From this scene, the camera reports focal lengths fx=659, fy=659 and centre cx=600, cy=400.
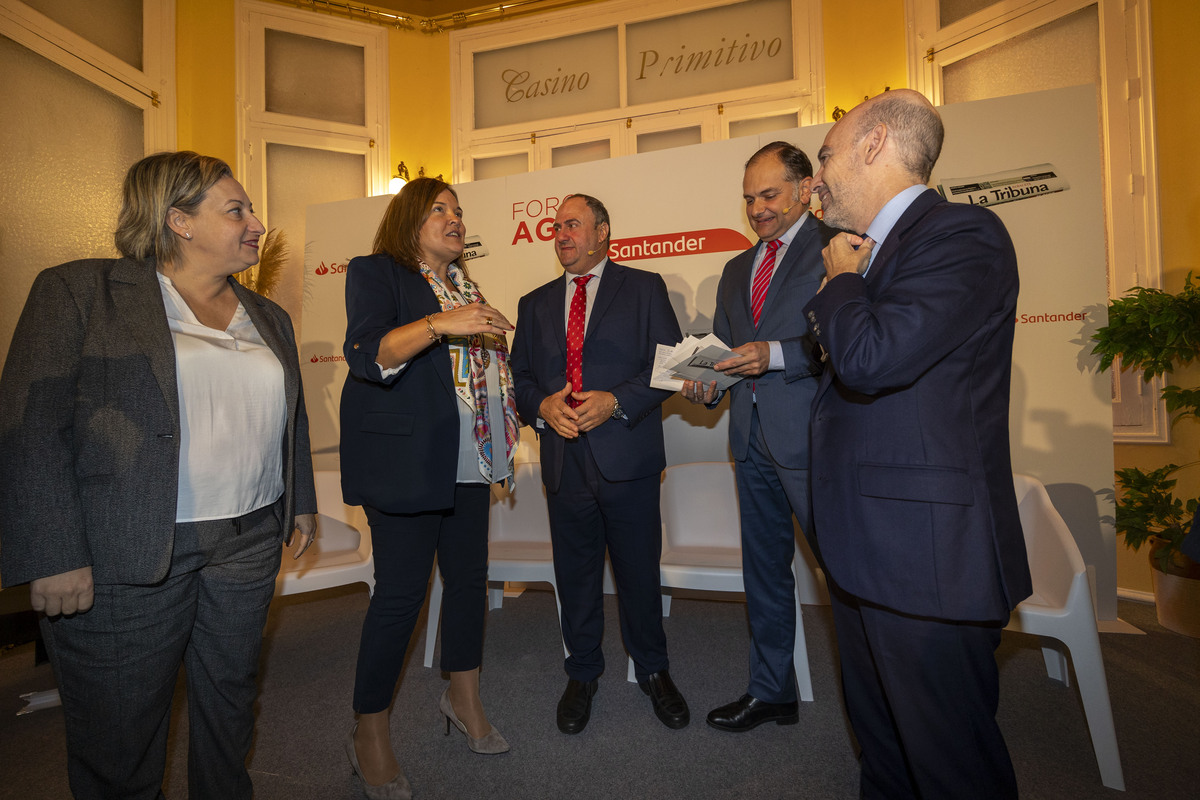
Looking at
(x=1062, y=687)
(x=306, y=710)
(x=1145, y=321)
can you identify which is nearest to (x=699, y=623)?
(x=1062, y=687)

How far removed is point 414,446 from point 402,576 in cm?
40

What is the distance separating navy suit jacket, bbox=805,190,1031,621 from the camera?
48.4 inches

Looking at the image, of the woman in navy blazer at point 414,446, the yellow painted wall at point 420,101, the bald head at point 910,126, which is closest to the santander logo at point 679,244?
the woman in navy blazer at point 414,446

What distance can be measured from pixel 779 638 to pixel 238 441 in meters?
1.87

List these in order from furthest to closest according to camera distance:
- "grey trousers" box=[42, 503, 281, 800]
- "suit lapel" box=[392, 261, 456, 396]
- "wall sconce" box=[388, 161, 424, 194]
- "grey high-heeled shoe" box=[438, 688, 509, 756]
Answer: "wall sconce" box=[388, 161, 424, 194], "grey high-heeled shoe" box=[438, 688, 509, 756], "suit lapel" box=[392, 261, 456, 396], "grey trousers" box=[42, 503, 281, 800]

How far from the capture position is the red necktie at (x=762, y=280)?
2.47 meters

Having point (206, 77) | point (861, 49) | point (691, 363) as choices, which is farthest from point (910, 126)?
point (206, 77)

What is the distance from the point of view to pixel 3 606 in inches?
127

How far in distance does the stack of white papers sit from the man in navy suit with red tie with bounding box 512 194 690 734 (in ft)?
0.50

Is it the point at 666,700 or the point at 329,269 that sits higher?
the point at 329,269

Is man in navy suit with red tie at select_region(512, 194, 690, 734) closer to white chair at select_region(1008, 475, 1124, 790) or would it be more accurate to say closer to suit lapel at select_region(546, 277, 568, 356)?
suit lapel at select_region(546, 277, 568, 356)

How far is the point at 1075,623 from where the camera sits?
2.08 metres

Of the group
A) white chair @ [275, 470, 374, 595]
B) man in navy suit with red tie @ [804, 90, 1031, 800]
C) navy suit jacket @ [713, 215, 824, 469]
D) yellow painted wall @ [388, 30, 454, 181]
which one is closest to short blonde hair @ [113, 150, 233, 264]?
white chair @ [275, 470, 374, 595]

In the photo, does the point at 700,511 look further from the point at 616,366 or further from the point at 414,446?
the point at 414,446
